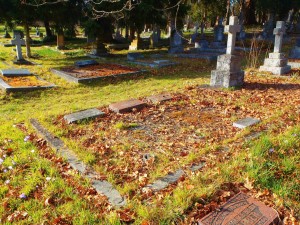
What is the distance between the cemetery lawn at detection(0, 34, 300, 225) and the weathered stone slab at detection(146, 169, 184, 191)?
0.21 ft

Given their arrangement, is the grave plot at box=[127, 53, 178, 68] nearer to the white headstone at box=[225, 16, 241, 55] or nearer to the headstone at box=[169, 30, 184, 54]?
the headstone at box=[169, 30, 184, 54]

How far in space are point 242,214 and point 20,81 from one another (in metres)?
9.02

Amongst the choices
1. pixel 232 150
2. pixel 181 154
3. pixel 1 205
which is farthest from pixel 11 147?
pixel 232 150

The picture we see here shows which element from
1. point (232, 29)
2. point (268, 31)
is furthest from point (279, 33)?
point (268, 31)

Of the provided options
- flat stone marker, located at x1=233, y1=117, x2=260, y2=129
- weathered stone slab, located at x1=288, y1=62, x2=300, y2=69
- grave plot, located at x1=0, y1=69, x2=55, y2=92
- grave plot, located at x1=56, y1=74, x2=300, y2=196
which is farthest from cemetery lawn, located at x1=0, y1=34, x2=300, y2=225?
weathered stone slab, located at x1=288, y1=62, x2=300, y2=69

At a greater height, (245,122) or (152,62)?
(152,62)

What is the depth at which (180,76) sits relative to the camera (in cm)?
1062

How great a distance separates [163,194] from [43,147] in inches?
85.9

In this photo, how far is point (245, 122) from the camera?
4734mm

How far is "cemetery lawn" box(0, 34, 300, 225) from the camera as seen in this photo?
2631 millimetres

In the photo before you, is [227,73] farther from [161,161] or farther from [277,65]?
[161,161]

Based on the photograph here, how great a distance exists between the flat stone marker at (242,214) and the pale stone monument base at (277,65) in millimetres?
8148

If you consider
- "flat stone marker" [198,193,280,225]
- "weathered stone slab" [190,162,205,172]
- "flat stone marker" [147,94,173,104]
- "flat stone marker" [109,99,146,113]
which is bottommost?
"flat stone marker" [198,193,280,225]

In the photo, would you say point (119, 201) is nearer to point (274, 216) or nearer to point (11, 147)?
point (274, 216)
